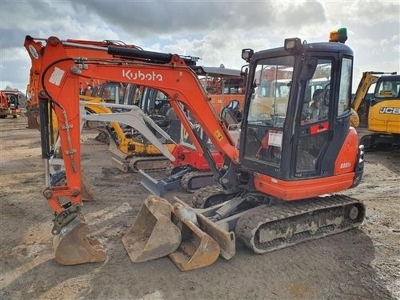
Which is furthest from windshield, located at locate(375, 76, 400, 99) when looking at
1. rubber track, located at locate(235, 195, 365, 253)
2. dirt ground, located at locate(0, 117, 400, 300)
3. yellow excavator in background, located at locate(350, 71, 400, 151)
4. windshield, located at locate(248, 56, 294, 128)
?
windshield, located at locate(248, 56, 294, 128)

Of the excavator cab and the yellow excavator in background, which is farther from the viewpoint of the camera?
the yellow excavator in background

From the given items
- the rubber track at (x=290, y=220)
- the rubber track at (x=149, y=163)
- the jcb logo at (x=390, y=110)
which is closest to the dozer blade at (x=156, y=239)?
the rubber track at (x=290, y=220)

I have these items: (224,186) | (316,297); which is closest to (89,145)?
(224,186)

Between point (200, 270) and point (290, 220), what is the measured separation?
4.24 feet

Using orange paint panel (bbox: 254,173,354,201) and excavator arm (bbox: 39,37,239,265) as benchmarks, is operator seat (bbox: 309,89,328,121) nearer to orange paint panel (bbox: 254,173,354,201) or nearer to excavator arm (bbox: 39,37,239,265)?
orange paint panel (bbox: 254,173,354,201)

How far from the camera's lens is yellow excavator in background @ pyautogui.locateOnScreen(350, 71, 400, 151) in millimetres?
10773

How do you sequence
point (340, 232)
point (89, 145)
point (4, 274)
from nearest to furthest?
point (4, 274)
point (340, 232)
point (89, 145)

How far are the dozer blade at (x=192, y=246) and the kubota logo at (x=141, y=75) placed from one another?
5.11 ft

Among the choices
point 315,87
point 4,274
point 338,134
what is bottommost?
point 4,274

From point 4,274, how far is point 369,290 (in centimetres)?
375

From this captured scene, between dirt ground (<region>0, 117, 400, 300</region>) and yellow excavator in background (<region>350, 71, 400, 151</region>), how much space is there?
17.7 feet

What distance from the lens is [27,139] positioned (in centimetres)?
1553

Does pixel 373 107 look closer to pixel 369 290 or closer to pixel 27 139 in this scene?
pixel 369 290

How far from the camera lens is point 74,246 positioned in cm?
400
